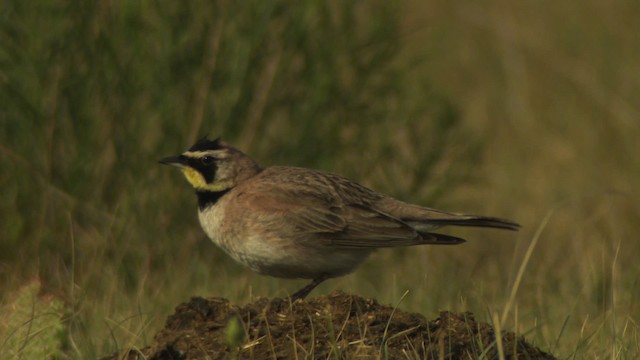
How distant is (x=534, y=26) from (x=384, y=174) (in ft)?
21.9

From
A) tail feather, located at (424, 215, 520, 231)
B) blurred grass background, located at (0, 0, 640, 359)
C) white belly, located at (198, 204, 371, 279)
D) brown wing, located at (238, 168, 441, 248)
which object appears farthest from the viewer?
blurred grass background, located at (0, 0, 640, 359)

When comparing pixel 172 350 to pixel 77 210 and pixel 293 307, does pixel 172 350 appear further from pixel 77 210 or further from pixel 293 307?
pixel 77 210

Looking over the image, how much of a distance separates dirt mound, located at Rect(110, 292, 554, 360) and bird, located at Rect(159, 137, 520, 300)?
3.40 feet

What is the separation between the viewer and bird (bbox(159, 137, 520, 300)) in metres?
6.51

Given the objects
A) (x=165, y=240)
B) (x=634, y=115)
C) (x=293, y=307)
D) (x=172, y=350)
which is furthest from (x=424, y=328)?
(x=634, y=115)

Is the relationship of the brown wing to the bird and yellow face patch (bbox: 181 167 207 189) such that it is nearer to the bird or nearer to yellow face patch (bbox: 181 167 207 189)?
the bird

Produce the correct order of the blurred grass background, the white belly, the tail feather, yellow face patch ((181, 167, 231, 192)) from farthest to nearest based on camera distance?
the blurred grass background < yellow face patch ((181, 167, 231, 192)) < the tail feather < the white belly

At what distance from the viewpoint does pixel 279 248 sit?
6473mm

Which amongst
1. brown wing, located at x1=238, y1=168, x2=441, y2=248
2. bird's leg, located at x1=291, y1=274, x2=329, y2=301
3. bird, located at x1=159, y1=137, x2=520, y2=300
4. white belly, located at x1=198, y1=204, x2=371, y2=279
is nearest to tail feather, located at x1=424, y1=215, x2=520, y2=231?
bird, located at x1=159, y1=137, x2=520, y2=300

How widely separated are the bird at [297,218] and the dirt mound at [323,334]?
3.40 feet

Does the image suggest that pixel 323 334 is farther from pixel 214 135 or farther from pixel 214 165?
pixel 214 135

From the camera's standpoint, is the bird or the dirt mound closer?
the dirt mound

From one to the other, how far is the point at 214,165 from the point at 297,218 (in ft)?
2.07

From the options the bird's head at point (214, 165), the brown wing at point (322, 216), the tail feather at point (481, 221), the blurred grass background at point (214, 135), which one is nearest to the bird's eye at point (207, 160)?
the bird's head at point (214, 165)
